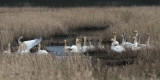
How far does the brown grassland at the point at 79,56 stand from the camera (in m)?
7.67

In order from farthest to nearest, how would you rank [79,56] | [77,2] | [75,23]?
[77,2] → [75,23] → [79,56]

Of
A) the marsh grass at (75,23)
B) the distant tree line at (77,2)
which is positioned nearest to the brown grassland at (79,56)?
the marsh grass at (75,23)

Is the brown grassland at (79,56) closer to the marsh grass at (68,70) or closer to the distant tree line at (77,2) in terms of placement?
the marsh grass at (68,70)

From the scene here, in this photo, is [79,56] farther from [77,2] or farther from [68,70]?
[77,2]

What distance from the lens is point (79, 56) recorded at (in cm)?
907

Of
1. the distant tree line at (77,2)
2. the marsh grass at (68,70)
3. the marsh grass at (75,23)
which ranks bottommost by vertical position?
the distant tree line at (77,2)

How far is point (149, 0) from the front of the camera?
36.2m

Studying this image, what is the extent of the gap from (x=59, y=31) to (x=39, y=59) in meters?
10.9

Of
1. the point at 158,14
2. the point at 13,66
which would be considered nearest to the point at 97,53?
the point at 13,66

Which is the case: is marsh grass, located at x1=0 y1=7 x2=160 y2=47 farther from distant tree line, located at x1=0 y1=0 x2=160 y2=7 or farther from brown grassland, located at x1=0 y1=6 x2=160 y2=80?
distant tree line, located at x1=0 y1=0 x2=160 y2=7

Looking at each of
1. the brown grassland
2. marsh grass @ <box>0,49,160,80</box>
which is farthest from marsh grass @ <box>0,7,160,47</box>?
marsh grass @ <box>0,49,160,80</box>

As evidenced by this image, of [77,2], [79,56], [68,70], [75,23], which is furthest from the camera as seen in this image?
[77,2]

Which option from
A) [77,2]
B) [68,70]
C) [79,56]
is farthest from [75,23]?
[77,2]

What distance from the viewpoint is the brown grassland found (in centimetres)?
767
